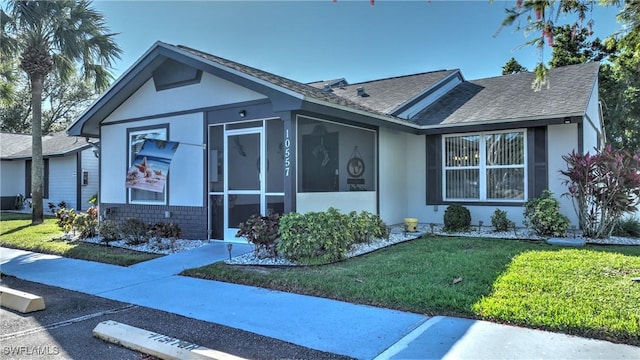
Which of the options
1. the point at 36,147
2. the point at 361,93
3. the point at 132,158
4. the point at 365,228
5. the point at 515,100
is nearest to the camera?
the point at 365,228

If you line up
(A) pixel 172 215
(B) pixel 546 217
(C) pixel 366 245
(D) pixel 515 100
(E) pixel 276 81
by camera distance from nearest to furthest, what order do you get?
(E) pixel 276 81, (C) pixel 366 245, (B) pixel 546 217, (A) pixel 172 215, (D) pixel 515 100

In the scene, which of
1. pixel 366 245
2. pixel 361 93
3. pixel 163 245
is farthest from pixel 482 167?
pixel 163 245

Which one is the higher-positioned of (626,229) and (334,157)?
(334,157)

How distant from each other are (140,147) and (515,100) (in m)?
10.4

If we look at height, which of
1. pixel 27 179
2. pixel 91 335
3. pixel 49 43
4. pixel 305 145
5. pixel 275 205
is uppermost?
pixel 49 43

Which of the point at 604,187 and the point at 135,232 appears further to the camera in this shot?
the point at 135,232

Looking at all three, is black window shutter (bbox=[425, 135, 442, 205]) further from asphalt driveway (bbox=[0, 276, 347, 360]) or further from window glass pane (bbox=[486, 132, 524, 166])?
asphalt driveway (bbox=[0, 276, 347, 360])

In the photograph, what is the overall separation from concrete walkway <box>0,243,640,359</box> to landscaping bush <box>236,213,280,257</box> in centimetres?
138

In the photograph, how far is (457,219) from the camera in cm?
1091

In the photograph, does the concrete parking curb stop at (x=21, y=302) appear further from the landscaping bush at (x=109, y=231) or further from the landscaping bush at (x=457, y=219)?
the landscaping bush at (x=457, y=219)

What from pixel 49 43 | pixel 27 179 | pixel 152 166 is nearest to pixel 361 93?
pixel 152 166

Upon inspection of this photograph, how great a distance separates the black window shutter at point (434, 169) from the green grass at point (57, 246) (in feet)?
25.3

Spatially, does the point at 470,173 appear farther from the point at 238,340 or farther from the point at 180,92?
the point at 238,340

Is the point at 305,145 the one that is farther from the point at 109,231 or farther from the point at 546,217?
the point at 546,217
